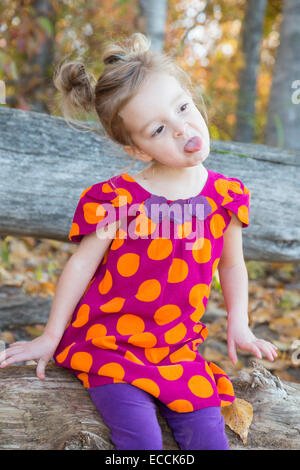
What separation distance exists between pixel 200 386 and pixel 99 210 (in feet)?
2.19

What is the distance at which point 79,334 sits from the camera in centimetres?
160

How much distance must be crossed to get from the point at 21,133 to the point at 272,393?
1503 mm

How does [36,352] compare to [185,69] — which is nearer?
[36,352]

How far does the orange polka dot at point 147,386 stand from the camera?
4.71 ft

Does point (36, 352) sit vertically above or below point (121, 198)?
below

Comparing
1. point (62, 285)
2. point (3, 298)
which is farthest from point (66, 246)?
point (62, 285)

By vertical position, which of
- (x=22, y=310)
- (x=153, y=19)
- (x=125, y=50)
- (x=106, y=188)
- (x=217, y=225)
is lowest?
(x=22, y=310)

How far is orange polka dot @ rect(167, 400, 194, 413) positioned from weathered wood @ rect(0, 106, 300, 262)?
100 centimetres

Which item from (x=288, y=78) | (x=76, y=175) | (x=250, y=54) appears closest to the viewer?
(x=76, y=175)

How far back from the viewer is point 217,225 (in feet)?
5.56

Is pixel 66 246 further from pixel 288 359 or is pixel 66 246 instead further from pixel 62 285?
pixel 62 285

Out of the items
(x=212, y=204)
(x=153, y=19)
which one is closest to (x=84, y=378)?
(x=212, y=204)

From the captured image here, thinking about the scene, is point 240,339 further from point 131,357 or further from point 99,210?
point 99,210
